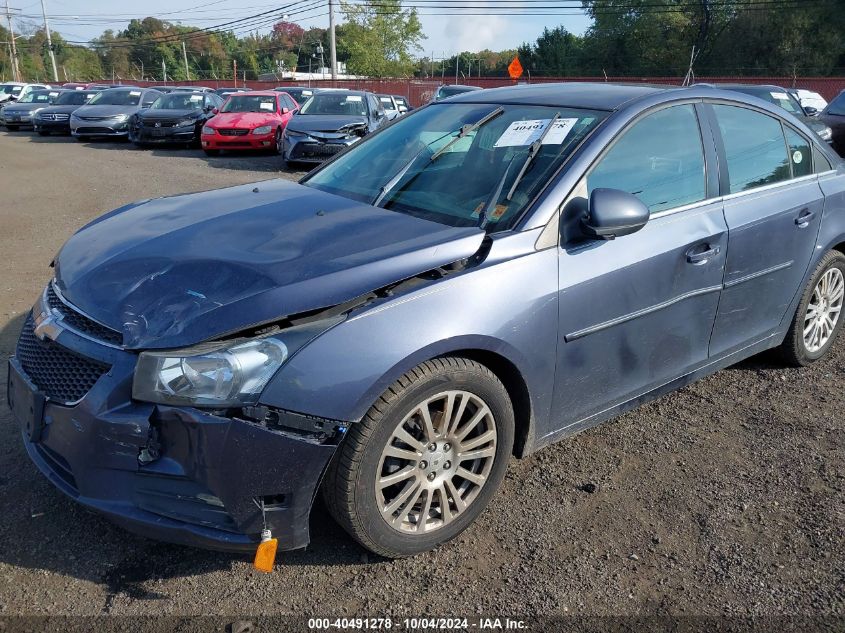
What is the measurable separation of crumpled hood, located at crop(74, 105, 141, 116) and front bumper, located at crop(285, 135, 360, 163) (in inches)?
315

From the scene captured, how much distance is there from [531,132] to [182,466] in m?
2.13

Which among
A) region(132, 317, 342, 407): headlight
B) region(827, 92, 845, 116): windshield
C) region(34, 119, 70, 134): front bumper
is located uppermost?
region(827, 92, 845, 116): windshield

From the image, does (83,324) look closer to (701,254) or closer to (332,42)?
(701,254)

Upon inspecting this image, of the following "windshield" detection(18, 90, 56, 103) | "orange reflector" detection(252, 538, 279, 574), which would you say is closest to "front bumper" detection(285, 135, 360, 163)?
"orange reflector" detection(252, 538, 279, 574)

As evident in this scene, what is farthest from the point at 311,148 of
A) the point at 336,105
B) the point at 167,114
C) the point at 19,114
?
the point at 19,114

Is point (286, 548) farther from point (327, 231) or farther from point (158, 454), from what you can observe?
point (327, 231)

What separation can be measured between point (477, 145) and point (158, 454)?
2.06 m

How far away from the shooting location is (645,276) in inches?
124

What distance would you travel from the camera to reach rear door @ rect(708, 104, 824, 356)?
12.0 ft

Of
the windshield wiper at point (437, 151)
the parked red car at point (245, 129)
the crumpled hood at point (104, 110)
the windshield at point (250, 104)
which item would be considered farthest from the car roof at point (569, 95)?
the crumpled hood at point (104, 110)

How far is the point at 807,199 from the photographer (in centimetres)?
406

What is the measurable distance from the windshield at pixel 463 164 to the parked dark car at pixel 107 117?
16685 mm

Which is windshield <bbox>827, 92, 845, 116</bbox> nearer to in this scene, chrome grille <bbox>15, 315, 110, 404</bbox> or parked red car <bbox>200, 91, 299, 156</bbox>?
parked red car <bbox>200, 91, 299, 156</bbox>

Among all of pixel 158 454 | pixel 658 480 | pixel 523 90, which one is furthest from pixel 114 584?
pixel 523 90
